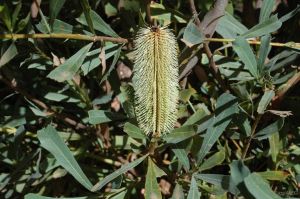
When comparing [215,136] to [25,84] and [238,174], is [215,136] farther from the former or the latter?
[25,84]

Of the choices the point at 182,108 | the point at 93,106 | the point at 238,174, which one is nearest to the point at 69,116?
the point at 93,106

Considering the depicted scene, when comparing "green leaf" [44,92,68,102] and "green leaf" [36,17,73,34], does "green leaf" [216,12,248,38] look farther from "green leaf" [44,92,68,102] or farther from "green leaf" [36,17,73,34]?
"green leaf" [44,92,68,102]

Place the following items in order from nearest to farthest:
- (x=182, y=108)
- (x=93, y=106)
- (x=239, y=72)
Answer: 1. (x=182, y=108)
2. (x=239, y=72)
3. (x=93, y=106)

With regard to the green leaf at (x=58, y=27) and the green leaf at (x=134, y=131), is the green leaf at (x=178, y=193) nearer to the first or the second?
the green leaf at (x=134, y=131)

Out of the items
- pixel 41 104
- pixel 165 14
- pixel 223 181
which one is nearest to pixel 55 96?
pixel 41 104

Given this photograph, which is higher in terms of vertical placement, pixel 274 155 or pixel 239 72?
pixel 239 72

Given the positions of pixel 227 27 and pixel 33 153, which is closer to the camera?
pixel 227 27

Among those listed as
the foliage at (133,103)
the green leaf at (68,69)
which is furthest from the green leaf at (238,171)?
the green leaf at (68,69)

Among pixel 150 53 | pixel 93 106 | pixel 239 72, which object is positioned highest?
pixel 150 53
